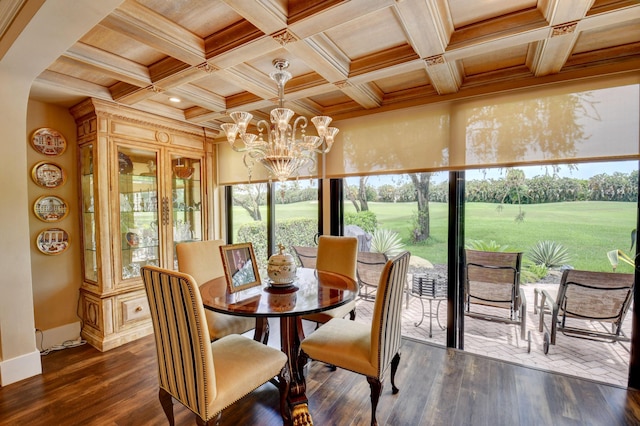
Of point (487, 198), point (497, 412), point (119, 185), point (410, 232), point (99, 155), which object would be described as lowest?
point (497, 412)

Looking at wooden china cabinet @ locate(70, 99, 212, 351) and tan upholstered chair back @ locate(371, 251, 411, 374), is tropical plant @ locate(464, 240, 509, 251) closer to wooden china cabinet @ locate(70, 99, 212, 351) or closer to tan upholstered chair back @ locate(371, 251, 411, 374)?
tan upholstered chair back @ locate(371, 251, 411, 374)

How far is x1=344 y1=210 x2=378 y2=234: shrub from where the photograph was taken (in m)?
3.41

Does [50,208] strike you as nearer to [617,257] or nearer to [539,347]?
[539,347]

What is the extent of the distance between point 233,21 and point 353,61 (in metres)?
0.93

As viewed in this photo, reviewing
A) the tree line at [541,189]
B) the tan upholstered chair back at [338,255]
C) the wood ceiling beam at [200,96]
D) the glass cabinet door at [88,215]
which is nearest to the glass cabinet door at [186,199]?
the glass cabinet door at [88,215]

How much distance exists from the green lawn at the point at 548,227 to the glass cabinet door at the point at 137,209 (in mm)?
2805

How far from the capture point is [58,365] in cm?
267

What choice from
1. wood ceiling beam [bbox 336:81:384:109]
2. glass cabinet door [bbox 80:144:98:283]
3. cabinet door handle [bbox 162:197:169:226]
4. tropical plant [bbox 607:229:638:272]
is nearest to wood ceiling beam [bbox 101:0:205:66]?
wood ceiling beam [bbox 336:81:384:109]

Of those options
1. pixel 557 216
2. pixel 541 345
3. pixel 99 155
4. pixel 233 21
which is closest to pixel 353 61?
pixel 233 21

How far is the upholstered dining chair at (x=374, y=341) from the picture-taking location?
Result: 1.81 metres

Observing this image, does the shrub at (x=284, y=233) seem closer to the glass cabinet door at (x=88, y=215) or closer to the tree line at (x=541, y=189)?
the tree line at (x=541, y=189)

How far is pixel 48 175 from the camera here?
300 cm

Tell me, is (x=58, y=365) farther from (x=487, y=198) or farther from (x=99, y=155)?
(x=487, y=198)

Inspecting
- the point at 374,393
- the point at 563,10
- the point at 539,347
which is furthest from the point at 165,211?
the point at 539,347
